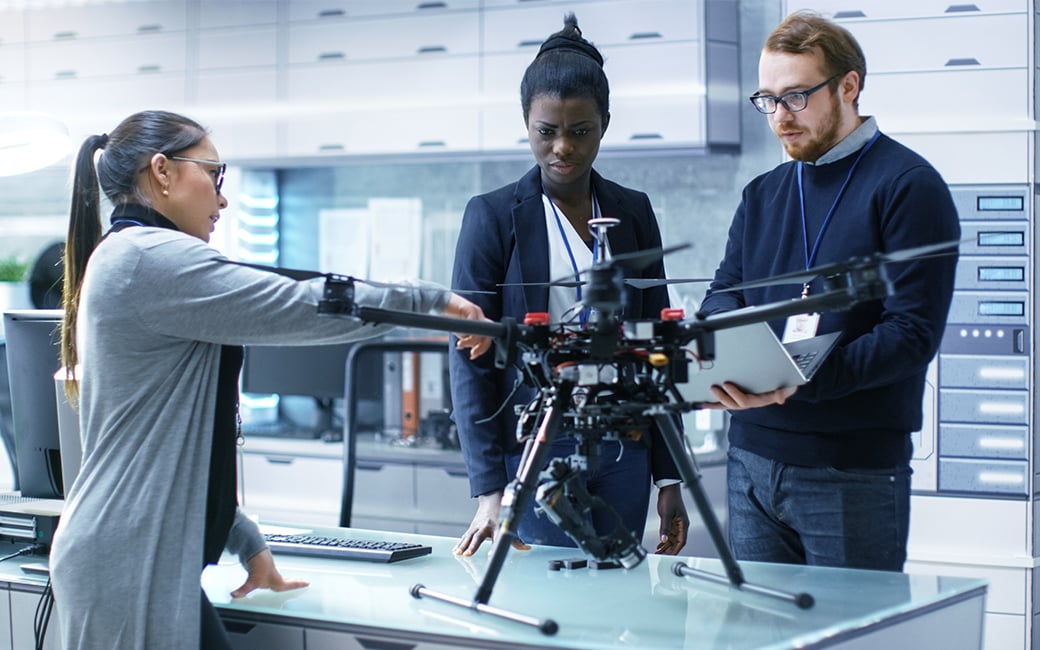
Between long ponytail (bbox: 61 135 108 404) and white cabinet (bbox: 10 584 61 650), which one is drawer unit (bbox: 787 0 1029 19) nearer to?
long ponytail (bbox: 61 135 108 404)

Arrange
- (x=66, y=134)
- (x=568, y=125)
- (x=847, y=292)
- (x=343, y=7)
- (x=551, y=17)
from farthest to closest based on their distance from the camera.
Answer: (x=343, y=7) < (x=551, y=17) < (x=66, y=134) < (x=568, y=125) < (x=847, y=292)

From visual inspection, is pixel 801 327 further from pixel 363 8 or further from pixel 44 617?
pixel 363 8

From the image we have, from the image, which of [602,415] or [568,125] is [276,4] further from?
[602,415]

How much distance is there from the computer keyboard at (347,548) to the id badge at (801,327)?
30.9 inches

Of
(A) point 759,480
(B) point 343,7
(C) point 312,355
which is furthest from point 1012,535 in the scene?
(B) point 343,7

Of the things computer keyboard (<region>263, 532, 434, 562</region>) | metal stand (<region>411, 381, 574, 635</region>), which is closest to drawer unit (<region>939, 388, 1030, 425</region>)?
computer keyboard (<region>263, 532, 434, 562</region>)

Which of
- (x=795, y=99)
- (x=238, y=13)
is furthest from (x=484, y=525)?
(x=238, y=13)

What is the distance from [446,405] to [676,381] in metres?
3.10

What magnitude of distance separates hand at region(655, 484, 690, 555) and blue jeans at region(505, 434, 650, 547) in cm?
4

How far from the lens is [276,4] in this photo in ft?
15.6

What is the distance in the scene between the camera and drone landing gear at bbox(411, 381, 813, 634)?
4.85 ft

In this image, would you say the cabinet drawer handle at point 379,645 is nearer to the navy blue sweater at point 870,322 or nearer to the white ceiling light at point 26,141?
the navy blue sweater at point 870,322

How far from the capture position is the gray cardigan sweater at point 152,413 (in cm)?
158

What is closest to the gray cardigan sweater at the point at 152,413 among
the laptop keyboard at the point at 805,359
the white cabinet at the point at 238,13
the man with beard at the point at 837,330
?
the laptop keyboard at the point at 805,359
